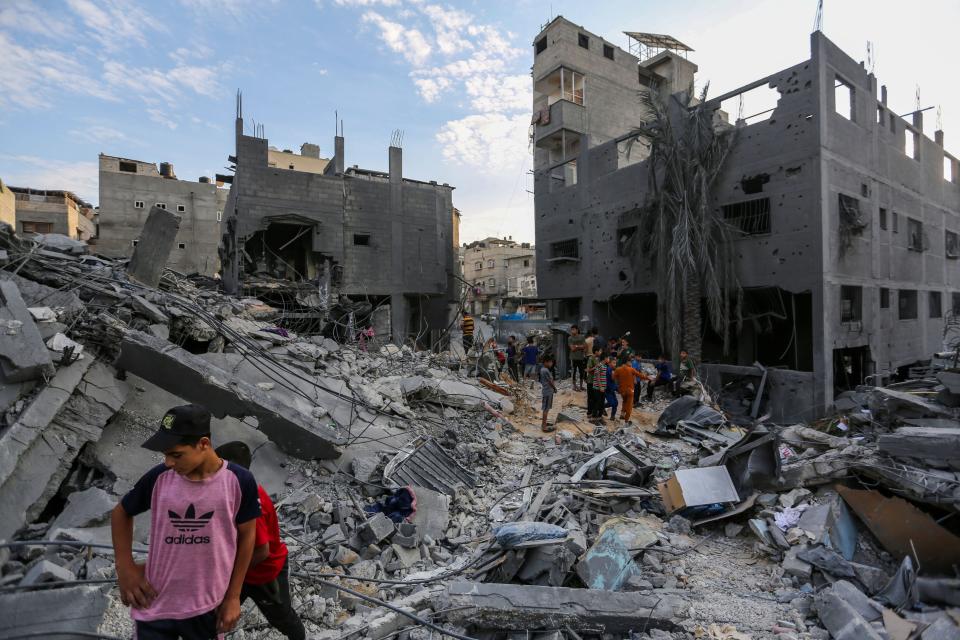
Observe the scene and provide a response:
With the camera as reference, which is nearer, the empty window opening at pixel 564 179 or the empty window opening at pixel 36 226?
the empty window opening at pixel 564 179

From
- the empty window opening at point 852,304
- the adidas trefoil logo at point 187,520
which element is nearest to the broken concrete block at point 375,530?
the adidas trefoil logo at point 187,520

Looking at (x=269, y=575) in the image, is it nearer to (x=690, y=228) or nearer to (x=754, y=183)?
(x=690, y=228)

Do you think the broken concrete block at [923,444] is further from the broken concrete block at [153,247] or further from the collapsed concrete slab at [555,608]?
the broken concrete block at [153,247]

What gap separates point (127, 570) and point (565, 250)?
66.9ft

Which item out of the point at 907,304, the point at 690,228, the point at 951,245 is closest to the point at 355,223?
the point at 690,228

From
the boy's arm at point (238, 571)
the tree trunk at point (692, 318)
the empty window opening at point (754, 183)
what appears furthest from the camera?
the tree trunk at point (692, 318)

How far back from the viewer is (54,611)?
2764 millimetres

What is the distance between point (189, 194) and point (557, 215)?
25.4 metres

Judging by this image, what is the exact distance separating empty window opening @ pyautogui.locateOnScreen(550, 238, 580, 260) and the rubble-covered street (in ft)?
45.3

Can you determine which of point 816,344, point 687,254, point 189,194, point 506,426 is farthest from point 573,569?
point 189,194

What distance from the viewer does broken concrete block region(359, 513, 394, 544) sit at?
178 inches

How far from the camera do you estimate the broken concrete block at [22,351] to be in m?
4.46

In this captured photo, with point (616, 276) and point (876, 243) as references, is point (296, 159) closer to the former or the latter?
point (616, 276)

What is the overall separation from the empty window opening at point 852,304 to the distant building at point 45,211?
4047 centimetres
